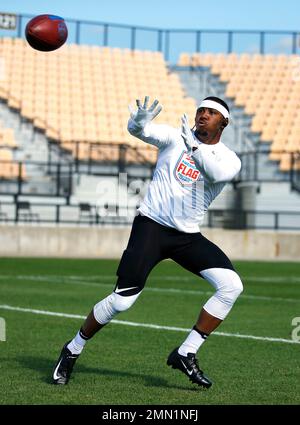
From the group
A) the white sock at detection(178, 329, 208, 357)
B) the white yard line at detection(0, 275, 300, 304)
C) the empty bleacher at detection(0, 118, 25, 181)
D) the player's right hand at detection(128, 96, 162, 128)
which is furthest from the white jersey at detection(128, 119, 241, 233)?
the empty bleacher at detection(0, 118, 25, 181)

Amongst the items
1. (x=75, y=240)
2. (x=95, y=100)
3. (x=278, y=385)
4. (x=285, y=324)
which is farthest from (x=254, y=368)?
(x=95, y=100)

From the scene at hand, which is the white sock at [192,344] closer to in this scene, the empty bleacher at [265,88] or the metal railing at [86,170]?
the metal railing at [86,170]

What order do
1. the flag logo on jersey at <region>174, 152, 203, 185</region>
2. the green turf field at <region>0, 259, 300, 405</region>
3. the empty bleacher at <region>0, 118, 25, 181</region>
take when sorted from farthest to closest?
the empty bleacher at <region>0, 118, 25, 181</region>
the flag logo on jersey at <region>174, 152, 203, 185</region>
the green turf field at <region>0, 259, 300, 405</region>

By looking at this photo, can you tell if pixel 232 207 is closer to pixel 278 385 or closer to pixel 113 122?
pixel 113 122

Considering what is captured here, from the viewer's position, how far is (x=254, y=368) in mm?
8172

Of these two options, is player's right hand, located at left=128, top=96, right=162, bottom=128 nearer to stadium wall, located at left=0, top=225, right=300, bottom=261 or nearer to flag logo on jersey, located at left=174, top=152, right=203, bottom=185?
flag logo on jersey, located at left=174, top=152, right=203, bottom=185

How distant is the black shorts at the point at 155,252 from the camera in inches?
286

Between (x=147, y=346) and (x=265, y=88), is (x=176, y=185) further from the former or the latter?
(x=265, y=88)

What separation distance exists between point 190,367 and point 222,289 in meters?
0.61

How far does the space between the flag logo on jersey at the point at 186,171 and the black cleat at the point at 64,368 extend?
59.7 inches

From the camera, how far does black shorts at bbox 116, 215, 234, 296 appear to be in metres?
7.27

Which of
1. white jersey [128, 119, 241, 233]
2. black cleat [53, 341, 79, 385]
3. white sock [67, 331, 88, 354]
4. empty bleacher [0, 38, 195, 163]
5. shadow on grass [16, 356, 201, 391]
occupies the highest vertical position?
empty bleacher [0, 38, 195, 163]

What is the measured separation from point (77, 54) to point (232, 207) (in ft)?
35.3

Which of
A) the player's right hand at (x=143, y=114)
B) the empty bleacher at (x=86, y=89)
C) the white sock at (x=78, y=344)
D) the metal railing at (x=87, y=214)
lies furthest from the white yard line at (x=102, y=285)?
the empty bleacher at (x=86, y=89)
